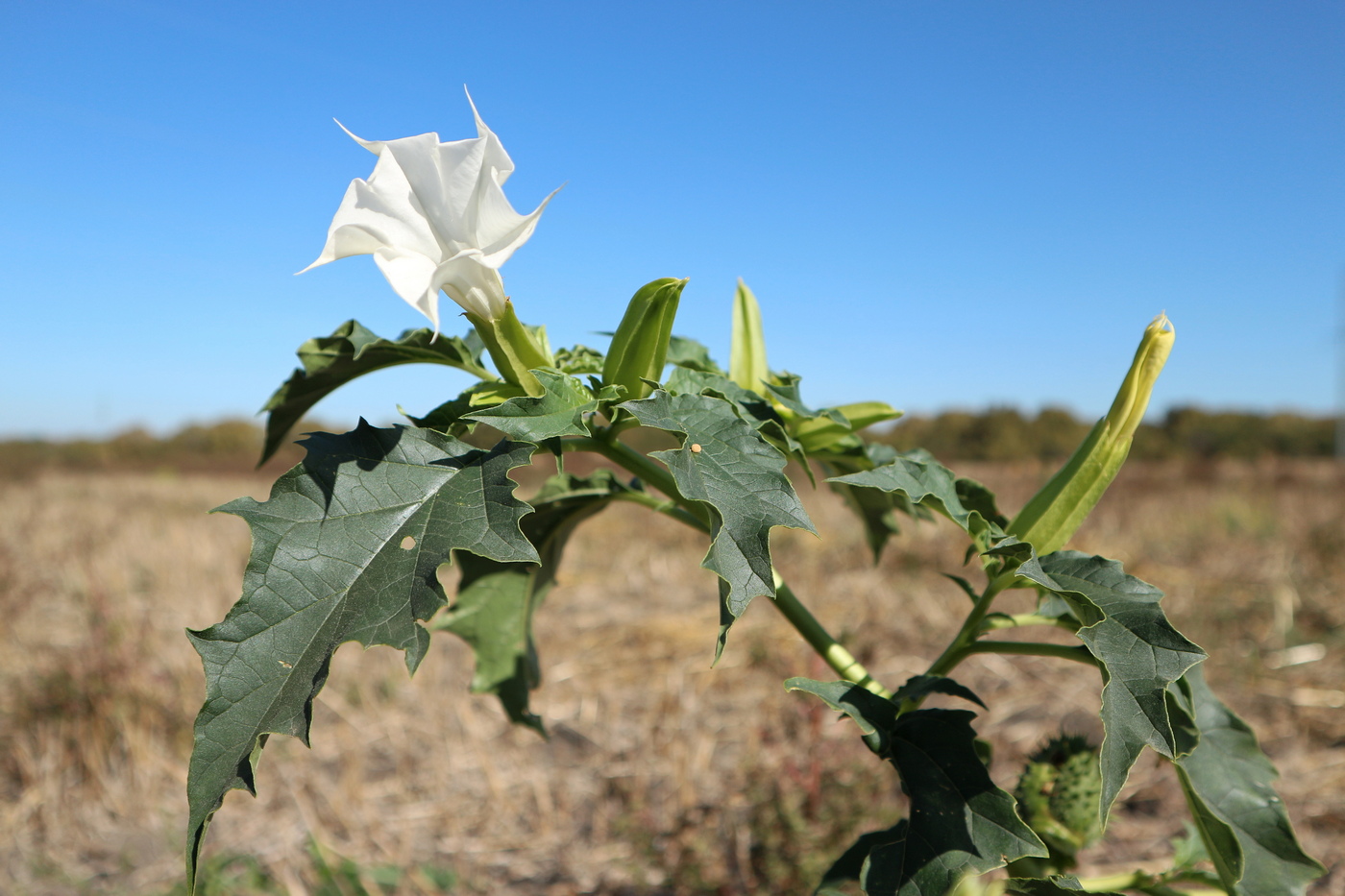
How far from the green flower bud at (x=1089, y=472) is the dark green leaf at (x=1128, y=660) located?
144mm

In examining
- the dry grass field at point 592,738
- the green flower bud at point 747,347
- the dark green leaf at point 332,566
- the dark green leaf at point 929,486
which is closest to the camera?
the dark green leaf at point 332,566

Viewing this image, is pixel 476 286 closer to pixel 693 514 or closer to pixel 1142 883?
pixel 693 514

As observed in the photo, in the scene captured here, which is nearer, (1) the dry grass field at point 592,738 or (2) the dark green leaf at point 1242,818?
(2) the dark green leaf at point 1242,818

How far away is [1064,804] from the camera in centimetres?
106

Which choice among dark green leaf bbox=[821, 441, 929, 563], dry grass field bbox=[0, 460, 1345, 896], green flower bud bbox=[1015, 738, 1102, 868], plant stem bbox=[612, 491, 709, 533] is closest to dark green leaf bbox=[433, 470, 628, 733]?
plant stem bbox=[612, 491, 709, 533]

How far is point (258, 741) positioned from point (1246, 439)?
1459 centimetres

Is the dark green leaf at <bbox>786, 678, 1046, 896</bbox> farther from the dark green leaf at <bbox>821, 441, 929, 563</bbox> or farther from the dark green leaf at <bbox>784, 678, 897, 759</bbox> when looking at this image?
the dark green leaf at <bbox>821, 441, 929, 563</bbox>

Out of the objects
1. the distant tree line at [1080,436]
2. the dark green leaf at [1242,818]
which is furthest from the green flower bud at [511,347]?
the distant tree line at [1080,436]

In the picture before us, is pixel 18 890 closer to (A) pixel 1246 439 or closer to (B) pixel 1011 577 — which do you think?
(B) pixel 1011 577

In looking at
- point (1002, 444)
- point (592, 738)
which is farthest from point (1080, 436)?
point (592, 738)

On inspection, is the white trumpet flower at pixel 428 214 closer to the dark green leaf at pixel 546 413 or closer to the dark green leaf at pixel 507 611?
the dark green leaf at pixel 546 413

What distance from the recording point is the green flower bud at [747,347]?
3.05 ft

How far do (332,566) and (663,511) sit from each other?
40 cm

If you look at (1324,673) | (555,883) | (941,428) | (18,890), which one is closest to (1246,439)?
(941,428)
